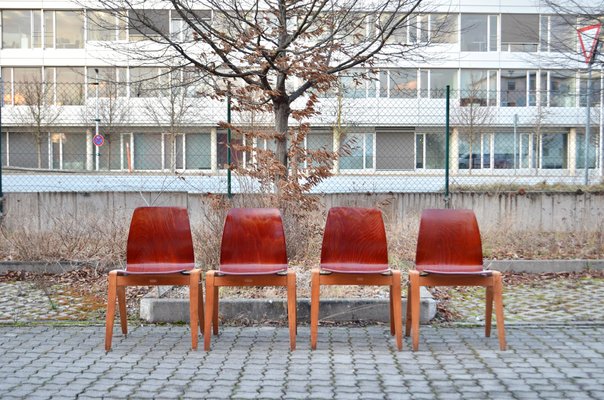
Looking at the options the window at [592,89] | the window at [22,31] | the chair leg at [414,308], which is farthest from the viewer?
the window at [22,31]

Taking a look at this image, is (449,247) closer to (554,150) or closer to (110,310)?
(110,310)

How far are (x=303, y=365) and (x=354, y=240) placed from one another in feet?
4.51

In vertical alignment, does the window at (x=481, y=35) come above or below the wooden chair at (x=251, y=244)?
above

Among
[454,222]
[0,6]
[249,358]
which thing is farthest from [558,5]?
[0,6]

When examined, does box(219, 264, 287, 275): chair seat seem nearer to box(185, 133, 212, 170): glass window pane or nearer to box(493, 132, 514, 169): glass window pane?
box(185, 133, 212, 170): glass window pane

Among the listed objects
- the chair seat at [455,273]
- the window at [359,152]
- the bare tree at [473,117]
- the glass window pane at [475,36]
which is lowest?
the chair seat at [455,273]

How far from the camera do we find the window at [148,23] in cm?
784

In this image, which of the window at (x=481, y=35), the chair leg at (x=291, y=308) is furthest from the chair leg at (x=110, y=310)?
A: the window at (x=481, y=35)

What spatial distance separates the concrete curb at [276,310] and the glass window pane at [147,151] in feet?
18.4

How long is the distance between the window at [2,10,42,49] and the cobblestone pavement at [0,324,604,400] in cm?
3075

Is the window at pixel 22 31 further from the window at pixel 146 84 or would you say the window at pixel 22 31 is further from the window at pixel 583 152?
the window at pixel 583 152

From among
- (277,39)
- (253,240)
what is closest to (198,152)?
(277,39)

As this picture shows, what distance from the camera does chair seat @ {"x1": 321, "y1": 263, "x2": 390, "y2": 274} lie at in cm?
531

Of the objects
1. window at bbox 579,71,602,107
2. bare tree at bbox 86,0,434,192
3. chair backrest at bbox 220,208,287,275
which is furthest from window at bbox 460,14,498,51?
chair backrest at bbox 220,208,287,275
